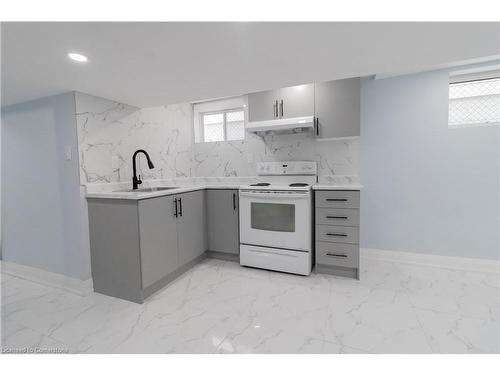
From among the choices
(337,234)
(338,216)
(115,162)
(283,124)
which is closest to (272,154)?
(283,124)

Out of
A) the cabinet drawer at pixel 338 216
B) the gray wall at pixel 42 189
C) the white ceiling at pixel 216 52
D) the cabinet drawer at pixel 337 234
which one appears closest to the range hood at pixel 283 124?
the white ceiling at pixel 216 52

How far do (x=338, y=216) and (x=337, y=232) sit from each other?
0.52ft

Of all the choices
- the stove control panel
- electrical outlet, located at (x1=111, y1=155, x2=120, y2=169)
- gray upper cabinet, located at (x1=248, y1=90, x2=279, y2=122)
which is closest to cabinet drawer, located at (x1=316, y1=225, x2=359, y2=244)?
the stove control panel

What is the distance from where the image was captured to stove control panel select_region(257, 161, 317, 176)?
2807mm

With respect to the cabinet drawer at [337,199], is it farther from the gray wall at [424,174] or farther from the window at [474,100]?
the window at [474,100]

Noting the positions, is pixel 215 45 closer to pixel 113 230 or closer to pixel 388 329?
pixel 113 230

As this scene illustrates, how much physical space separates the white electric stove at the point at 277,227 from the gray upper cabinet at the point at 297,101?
0.81 m

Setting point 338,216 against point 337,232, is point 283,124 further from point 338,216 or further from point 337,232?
point 337,232

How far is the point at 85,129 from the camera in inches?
81.9

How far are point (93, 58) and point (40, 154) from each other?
142cm

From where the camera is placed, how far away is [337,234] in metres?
2.28

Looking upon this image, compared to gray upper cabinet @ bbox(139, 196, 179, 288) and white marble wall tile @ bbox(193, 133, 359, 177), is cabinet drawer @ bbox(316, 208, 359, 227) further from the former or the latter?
gray upper cabinet @ bbox(139, 196, 179, 288)

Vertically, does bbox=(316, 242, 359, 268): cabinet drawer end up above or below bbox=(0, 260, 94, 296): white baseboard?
above
